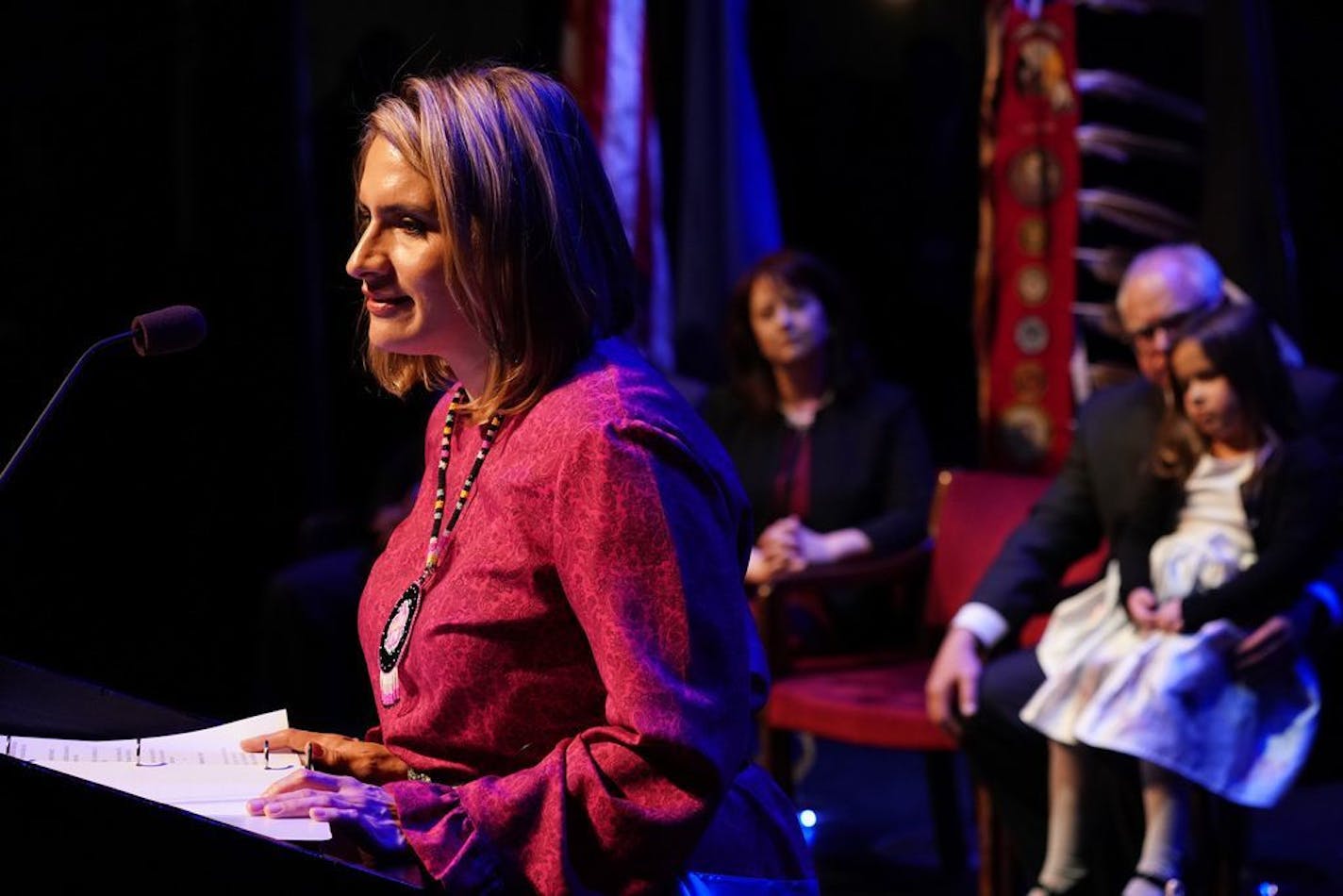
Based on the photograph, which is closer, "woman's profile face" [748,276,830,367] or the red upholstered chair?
the red upholstered chair

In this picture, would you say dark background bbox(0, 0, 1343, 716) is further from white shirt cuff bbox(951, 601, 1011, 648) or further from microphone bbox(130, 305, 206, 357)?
microphone bbox(130, 305, 206, 357)

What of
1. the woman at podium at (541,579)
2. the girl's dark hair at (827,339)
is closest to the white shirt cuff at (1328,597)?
the girl's dark hair at (827,339)

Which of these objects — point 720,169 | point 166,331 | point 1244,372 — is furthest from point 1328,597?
point 166,331

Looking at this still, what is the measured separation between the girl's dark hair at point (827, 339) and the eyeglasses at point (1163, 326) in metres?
0.81

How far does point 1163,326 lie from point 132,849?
263cm

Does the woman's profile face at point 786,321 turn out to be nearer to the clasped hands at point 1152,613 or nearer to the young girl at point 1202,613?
the young girl at point 1202,613

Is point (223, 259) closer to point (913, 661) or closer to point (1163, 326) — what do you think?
point (913, 661)

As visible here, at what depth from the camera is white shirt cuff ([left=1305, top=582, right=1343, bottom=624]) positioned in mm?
3109

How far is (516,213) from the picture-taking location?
1476mm

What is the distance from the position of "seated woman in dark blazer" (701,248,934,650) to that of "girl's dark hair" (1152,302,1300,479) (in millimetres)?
890

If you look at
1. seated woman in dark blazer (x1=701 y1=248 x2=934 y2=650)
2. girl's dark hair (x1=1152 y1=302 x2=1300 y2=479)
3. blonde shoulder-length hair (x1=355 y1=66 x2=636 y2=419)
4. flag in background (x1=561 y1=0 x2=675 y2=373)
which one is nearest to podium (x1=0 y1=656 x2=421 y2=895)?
blonde shoulder-length hair (x1=355 y1=66 x2=636 y2=419)

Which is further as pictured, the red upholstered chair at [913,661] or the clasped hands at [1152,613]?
the red upholstered chair at [913,661]

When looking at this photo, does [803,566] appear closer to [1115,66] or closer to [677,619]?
[1115,66]

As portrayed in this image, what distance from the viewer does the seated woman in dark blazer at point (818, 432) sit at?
402 centimetres
